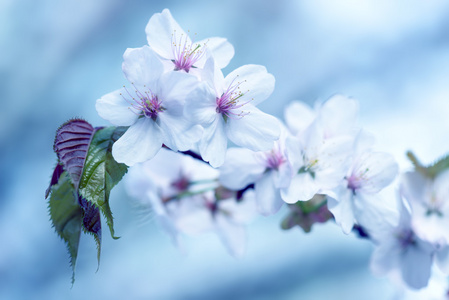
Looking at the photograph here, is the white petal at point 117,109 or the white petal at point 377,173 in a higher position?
the white petal at point 117,109

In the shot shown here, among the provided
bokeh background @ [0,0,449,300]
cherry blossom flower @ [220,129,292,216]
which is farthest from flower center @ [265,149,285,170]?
bokeh background @ [0,0,449,300]

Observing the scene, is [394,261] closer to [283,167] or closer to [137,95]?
[283,167]

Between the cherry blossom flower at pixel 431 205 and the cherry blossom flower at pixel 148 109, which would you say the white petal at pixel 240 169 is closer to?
the cherry blossom flower at pixel 148 109

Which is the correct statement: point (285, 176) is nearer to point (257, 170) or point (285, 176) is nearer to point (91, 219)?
point (257, 170)

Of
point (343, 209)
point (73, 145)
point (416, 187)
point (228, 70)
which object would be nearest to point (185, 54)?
point (73, 145)

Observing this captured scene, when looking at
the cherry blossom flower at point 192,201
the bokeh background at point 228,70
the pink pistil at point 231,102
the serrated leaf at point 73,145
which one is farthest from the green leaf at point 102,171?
the bokeh background at point 228,70

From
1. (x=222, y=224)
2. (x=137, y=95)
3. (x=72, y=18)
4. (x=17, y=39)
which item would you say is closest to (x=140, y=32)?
(x=72, y=18)

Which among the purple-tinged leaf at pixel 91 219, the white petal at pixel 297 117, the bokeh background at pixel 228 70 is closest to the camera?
the purple-tinged leaf at pixel 91 219
